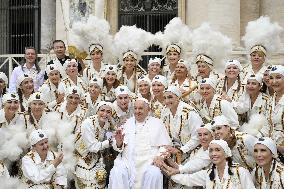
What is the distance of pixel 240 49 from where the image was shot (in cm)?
1747

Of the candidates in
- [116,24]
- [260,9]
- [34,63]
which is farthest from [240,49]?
[34,63]

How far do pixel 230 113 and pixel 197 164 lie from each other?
3.39 feet

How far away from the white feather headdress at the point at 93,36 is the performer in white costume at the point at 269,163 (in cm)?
524

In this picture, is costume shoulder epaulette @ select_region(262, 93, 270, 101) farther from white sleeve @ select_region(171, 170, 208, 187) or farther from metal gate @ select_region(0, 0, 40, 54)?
metal gate @ select_region(0, 0, 40, 54)

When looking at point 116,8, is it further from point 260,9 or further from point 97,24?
point 97,24

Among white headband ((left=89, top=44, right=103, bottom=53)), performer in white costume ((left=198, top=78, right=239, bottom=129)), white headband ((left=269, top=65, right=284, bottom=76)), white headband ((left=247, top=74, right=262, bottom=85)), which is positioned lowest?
performer in white costume ((left=198, top=78, right=239, bottom=129))

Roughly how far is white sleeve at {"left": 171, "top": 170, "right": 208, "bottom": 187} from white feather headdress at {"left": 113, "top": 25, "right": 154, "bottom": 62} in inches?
147

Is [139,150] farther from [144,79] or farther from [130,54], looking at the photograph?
[130,54]

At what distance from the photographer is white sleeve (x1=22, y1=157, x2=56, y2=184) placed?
10336 millimetres

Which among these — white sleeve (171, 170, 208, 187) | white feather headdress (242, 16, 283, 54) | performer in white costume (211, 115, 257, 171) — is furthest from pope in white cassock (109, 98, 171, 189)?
white feather headdress (242, 16, 283, 54)

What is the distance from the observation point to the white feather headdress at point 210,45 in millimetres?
12375

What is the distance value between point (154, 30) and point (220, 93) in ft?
29.7

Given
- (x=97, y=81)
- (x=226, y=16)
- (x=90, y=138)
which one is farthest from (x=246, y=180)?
(x=226, y=16)

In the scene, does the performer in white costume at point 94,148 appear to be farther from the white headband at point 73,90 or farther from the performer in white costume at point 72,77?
the performer in white costume at point 72,77
